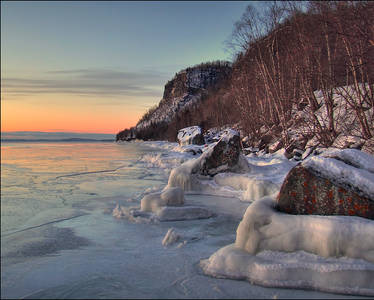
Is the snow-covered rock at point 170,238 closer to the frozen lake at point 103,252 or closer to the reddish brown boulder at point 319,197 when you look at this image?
the frozen lake at point 103,252

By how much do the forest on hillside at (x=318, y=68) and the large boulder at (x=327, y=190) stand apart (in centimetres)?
382

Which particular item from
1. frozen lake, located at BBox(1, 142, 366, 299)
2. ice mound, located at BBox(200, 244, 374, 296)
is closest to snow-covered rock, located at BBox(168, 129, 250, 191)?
frozen lake, located at BBox(1, 142, 366, 299)

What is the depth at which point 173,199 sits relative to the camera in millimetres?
6246

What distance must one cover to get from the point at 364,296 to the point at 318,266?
45cm

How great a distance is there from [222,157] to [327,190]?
212 inches

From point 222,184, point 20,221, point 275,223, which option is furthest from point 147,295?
point 222,184

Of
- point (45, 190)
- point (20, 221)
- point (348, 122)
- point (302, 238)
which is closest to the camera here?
point (302, 238)

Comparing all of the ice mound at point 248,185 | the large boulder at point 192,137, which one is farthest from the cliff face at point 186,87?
the ice mound at point 248,185

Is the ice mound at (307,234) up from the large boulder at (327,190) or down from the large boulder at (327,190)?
down

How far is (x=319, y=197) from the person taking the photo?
395 cm

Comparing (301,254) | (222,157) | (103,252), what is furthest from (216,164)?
(301,254)

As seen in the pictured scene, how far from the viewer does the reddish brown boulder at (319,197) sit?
380 centimetres

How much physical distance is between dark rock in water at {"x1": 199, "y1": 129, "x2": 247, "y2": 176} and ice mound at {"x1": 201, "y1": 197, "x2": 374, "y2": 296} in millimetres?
5287

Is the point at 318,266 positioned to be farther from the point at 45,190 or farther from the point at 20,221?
the point at 45,190
